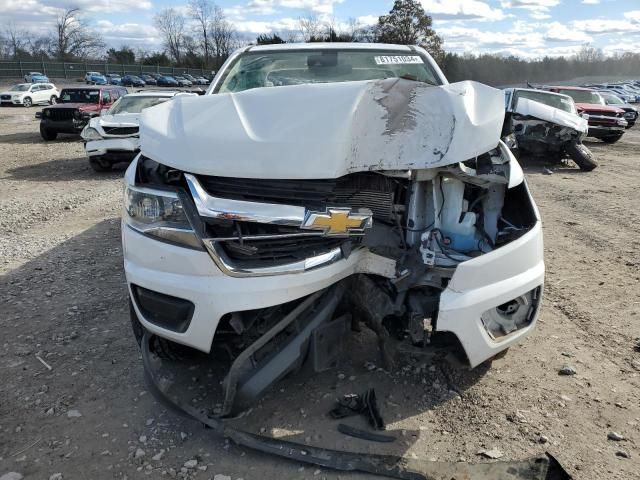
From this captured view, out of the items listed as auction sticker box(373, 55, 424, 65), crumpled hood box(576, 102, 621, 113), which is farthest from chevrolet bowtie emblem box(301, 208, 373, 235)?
crumpled hood box(576, 102, 621, 113)

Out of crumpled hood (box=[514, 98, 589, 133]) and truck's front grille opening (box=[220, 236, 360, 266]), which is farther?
crumpled hood (box=[514, 98, 589, 133])

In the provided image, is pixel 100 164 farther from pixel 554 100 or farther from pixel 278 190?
pixel 554 100

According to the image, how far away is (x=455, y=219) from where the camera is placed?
2.71 m

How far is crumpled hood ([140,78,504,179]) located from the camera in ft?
7.66

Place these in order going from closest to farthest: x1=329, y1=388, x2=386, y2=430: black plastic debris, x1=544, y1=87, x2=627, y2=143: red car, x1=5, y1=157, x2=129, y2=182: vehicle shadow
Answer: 1. x1=329, y1=388, x2=386, y2=430: black plastic debris
2. x1=5, y1=157, x2=129, y2=182: vehicle shadow
3. x1=544, y1=87, x2=627, y2=143: red car

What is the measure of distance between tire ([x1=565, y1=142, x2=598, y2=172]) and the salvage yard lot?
6.81 meters

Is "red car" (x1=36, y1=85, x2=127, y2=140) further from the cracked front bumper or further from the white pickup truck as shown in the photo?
the cracked front bumper

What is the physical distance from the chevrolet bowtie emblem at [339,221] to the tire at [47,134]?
16577 millimetres

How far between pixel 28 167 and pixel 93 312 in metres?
9.62

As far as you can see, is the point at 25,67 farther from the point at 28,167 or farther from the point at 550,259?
the point at 550,259

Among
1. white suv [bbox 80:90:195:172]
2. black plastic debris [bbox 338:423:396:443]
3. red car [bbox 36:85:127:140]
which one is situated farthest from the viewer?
red car [bbox 36:85:127:140]

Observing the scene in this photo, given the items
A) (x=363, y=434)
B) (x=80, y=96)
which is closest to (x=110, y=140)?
(x=80, y=96)

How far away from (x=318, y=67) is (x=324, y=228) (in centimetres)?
244

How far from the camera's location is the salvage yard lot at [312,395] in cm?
248
